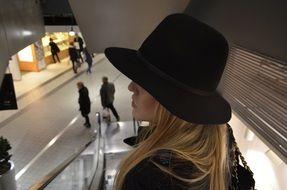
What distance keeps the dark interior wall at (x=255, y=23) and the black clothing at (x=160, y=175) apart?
6.51ft

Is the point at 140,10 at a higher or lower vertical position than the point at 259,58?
higher

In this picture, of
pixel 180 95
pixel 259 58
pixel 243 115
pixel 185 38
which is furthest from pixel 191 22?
pixel 243 115

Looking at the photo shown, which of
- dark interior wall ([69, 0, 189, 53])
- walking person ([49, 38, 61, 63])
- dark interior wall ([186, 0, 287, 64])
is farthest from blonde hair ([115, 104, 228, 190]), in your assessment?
walking person ([49, 38, 61, 63])

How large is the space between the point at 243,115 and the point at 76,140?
4967mm

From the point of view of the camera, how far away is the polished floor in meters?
4.47

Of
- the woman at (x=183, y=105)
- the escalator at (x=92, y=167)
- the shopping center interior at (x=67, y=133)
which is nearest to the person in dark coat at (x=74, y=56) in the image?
the shopping center interior at (x=67, y=133)

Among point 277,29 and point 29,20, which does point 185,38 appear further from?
point 29,20

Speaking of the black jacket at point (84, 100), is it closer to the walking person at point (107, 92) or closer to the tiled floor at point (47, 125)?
the walking person at point (107, 92)

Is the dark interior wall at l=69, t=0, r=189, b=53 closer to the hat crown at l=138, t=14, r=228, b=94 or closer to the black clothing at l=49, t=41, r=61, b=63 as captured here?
the hat crown at l=138, t=14, r=228, b=94

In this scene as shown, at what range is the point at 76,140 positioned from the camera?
24.2 feet

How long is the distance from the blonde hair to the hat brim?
5cm

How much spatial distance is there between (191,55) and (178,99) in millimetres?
165

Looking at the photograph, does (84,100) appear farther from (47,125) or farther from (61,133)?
(47,125)

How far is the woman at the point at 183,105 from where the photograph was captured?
0.92m
